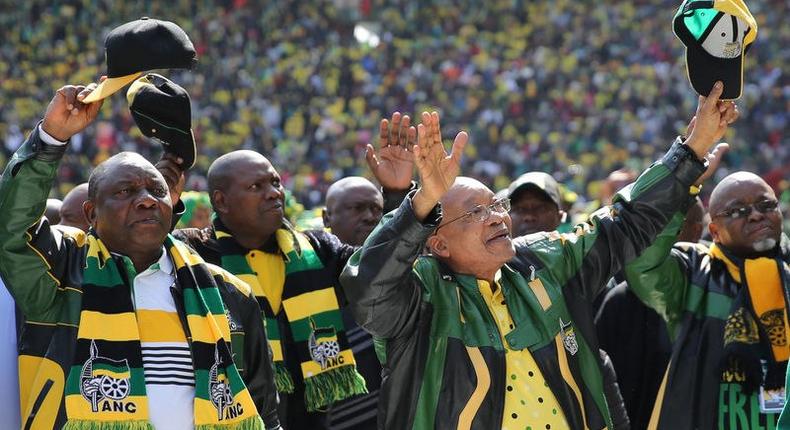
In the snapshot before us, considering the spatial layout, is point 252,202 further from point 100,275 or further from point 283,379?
point 100,275

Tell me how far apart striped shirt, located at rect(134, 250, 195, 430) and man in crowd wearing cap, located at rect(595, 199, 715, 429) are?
257 centimetres

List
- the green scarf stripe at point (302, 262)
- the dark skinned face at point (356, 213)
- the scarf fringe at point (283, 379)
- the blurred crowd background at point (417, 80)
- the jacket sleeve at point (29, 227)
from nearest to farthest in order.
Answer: the jacket sleeve at point (29, 227)
the scarf fringe at point (283, 379)
the green scarf stripe at point (302, 262)
the dark skinned face at point (356, 213)
the blurred crowd background at point (417, 80)

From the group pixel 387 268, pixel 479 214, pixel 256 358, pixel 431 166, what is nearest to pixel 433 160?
pixel 431 166

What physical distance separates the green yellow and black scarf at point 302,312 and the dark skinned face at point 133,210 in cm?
111

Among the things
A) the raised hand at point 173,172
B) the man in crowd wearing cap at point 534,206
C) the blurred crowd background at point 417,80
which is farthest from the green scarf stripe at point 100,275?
the blurred crowd background at point 417,80

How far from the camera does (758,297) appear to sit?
5605mm

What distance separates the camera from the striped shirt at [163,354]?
4289mm

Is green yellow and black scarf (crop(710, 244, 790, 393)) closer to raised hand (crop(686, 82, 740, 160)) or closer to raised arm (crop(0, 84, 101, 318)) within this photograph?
raised hand (crop(686, 82, 740, 160))

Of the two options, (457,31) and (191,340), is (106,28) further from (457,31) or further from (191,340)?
(191,340)

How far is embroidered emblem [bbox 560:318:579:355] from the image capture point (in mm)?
4570

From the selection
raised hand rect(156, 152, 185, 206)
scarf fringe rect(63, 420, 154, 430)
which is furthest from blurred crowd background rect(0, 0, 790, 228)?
scarf fringe rect(63, 420, 154, 430)

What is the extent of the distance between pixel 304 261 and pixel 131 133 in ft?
52.6

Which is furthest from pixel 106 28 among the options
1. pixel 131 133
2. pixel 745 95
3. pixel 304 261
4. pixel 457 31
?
pixel 304 261

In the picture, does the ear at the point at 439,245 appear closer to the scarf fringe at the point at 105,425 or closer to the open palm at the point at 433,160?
the open palm at the point at 433,160
